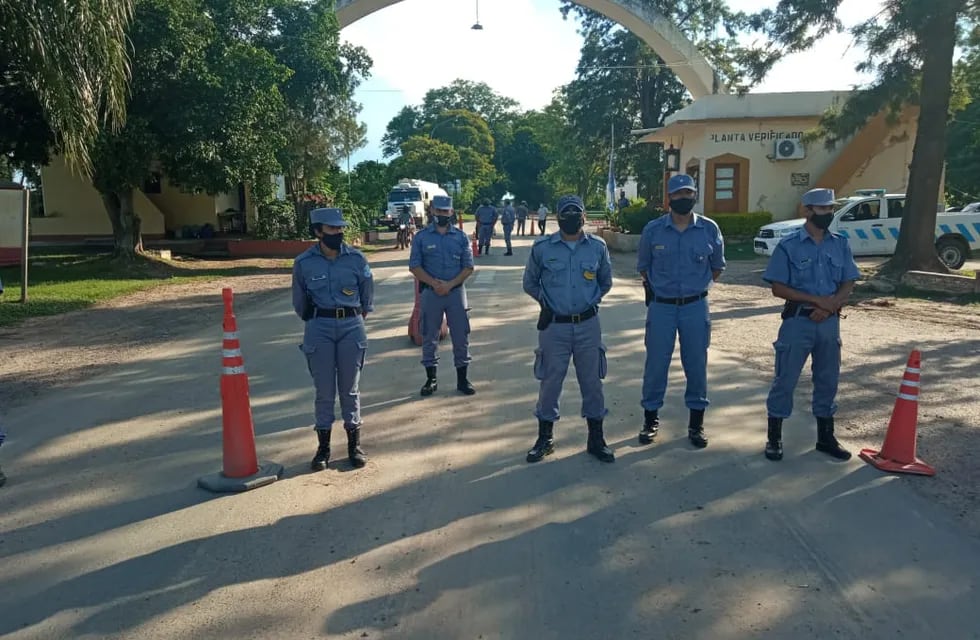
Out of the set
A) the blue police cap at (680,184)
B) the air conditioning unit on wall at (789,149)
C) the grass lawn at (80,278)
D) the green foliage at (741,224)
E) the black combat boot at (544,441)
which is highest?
the air conditioning unit on wall at (789,149)

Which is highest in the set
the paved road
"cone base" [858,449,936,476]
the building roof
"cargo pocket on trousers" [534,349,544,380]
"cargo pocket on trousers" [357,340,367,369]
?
the building roof

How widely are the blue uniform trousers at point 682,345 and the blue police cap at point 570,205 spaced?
1.02 meters

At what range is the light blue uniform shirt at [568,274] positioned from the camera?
534cm

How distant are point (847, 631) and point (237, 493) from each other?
3.55m

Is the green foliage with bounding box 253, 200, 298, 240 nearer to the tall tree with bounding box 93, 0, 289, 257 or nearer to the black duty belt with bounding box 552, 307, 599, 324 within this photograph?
the tall tree with bounding box 93, 0, 289, 257

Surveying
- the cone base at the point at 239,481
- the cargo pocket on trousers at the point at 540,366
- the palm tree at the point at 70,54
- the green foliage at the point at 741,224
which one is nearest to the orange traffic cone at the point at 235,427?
the cone base at the point at 239,481

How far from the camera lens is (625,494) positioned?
4.80 meters

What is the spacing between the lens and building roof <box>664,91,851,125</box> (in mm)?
25891

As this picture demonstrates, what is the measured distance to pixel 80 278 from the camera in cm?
1756

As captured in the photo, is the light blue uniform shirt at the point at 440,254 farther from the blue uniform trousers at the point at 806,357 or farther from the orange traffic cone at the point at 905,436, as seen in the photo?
the orange traffic cone at the point at 905,436

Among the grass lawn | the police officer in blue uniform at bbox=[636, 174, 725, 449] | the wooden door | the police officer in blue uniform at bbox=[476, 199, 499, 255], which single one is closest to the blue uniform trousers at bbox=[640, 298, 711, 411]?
the police officer in blue uniform at bbox=[636, 174, 725, 449]

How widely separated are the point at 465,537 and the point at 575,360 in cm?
172

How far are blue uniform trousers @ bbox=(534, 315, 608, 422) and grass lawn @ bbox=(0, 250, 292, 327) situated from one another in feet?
32.1

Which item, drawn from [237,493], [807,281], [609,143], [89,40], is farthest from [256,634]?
[609,143]
